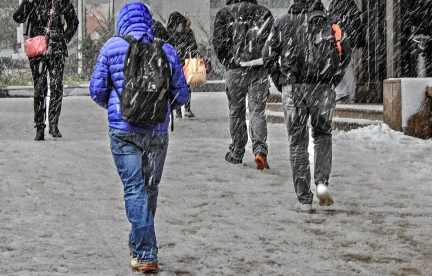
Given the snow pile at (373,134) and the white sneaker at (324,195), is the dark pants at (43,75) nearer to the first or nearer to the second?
the snow pile at (373,134)

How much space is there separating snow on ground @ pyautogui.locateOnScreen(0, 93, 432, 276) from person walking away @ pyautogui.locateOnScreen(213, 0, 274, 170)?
0.50 metres

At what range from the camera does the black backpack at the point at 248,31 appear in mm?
8461

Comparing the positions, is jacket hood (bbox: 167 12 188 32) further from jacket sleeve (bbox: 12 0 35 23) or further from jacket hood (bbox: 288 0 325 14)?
jacket hood (bbox: 288 0 325 14)

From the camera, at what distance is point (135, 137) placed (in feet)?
15.1

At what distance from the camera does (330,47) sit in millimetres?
6211

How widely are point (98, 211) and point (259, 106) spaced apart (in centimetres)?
283

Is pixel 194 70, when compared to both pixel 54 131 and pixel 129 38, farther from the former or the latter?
pixel 129 38

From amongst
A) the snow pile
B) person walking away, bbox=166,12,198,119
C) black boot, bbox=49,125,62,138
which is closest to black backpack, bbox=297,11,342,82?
the snow pile

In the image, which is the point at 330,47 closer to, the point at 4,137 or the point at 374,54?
the point at 4,137

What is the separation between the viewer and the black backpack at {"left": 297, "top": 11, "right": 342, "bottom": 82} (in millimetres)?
6191

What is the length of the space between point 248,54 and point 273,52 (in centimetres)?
212

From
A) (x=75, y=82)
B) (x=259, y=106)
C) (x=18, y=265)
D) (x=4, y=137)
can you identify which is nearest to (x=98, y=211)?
(x=18, y=265)

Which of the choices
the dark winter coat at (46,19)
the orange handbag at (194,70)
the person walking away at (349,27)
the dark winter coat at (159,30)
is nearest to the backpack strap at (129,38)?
the person walking away at (349,27)

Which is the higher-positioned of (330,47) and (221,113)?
(330,47)
